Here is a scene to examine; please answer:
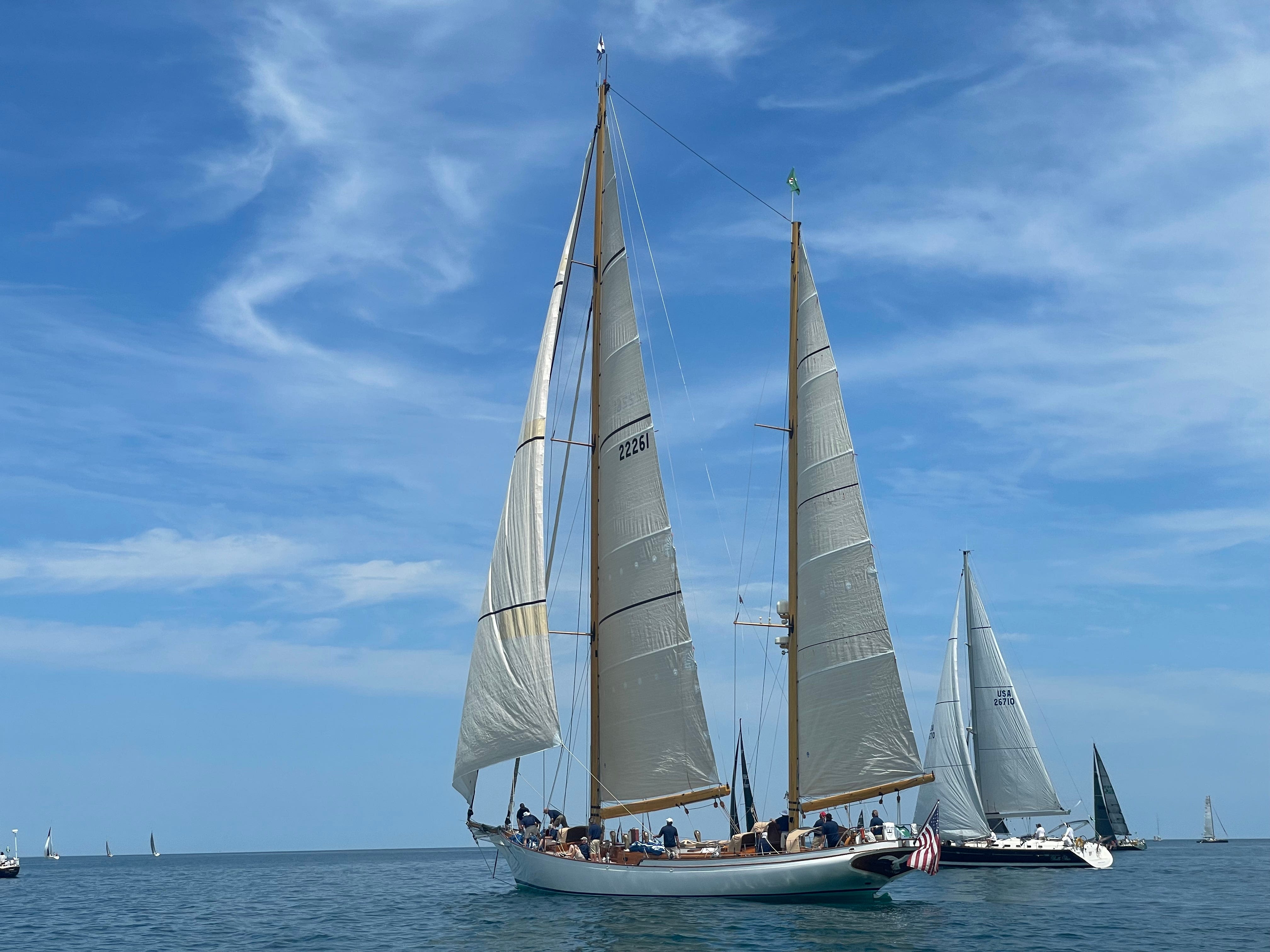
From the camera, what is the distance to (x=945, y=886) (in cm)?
4259

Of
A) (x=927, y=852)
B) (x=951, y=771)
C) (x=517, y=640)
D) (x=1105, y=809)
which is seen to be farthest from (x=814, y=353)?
(x=1105, y=809)

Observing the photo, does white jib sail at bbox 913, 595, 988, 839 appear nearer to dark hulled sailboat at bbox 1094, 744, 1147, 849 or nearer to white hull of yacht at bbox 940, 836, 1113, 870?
white hull of yacht at bbox 940, 836, 1113, 870

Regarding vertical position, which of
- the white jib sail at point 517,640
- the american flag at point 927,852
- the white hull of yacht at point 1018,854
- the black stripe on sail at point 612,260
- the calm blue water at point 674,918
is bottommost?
the calm blue water at point 674,918

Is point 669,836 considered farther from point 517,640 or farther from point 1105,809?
point 1105,809

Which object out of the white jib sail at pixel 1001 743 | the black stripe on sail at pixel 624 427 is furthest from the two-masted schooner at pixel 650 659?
the white jib sail at pixel 1001 743

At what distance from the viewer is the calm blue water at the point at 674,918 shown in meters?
25.2

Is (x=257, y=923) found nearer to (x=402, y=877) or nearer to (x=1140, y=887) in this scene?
(x=1140, y=887)

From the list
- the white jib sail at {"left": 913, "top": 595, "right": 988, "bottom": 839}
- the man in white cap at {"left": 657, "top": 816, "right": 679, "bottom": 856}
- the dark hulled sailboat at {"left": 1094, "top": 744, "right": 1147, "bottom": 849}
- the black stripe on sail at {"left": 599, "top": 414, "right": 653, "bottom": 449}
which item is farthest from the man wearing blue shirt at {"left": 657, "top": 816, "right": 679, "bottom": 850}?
the dark hulled sailboat at {"left": 1094, "top": 744, "right": 1147, "bottom": 849}

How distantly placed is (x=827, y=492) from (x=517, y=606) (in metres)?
10.1

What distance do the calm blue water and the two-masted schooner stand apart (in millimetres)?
1106

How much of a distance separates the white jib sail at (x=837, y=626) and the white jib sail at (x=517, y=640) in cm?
812

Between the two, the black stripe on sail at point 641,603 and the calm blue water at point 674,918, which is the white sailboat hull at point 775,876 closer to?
the calm blue water at point 674,918

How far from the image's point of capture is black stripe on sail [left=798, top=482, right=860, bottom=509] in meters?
33.8

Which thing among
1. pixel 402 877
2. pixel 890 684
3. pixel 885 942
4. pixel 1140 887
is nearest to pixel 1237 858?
pixel 1140 887
